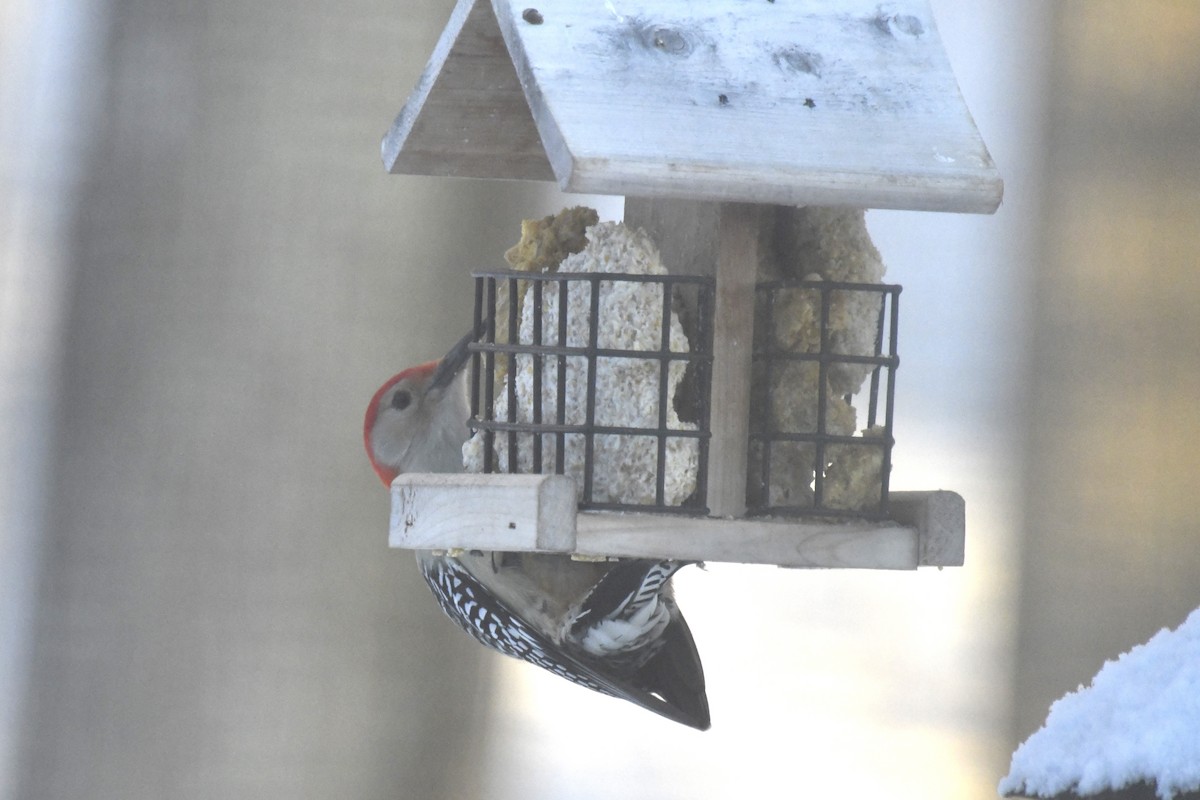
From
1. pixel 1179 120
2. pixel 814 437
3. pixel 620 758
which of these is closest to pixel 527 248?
pixel 814 437

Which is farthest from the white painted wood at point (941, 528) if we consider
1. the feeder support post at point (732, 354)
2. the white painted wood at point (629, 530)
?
the feeder support post at point (732, 354)

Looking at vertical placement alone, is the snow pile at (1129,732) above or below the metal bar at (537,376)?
below

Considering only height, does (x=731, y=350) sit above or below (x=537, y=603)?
above

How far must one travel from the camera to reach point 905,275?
4543 millimetres

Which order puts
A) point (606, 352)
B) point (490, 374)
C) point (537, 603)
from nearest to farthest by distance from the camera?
point (606, 352)
point (490, 374)
point (537, 603)

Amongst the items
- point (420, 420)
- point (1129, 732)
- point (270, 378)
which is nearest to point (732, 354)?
point (1129, 732)

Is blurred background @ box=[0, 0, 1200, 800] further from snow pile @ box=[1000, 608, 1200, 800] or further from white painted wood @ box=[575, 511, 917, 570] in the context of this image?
snow pile @ box=[1000, 608, 1200, 800]

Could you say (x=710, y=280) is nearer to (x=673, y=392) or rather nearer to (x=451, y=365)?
(x=673, y=392)

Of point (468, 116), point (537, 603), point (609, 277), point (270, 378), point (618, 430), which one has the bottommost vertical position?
point (537, 603)

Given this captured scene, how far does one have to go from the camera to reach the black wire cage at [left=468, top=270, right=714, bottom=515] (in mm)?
2014

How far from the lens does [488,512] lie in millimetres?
1899

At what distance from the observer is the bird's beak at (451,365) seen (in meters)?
2.92

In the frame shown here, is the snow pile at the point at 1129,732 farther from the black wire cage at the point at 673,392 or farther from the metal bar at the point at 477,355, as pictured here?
the metal bar at the point at 477,355

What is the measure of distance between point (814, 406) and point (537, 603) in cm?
102
